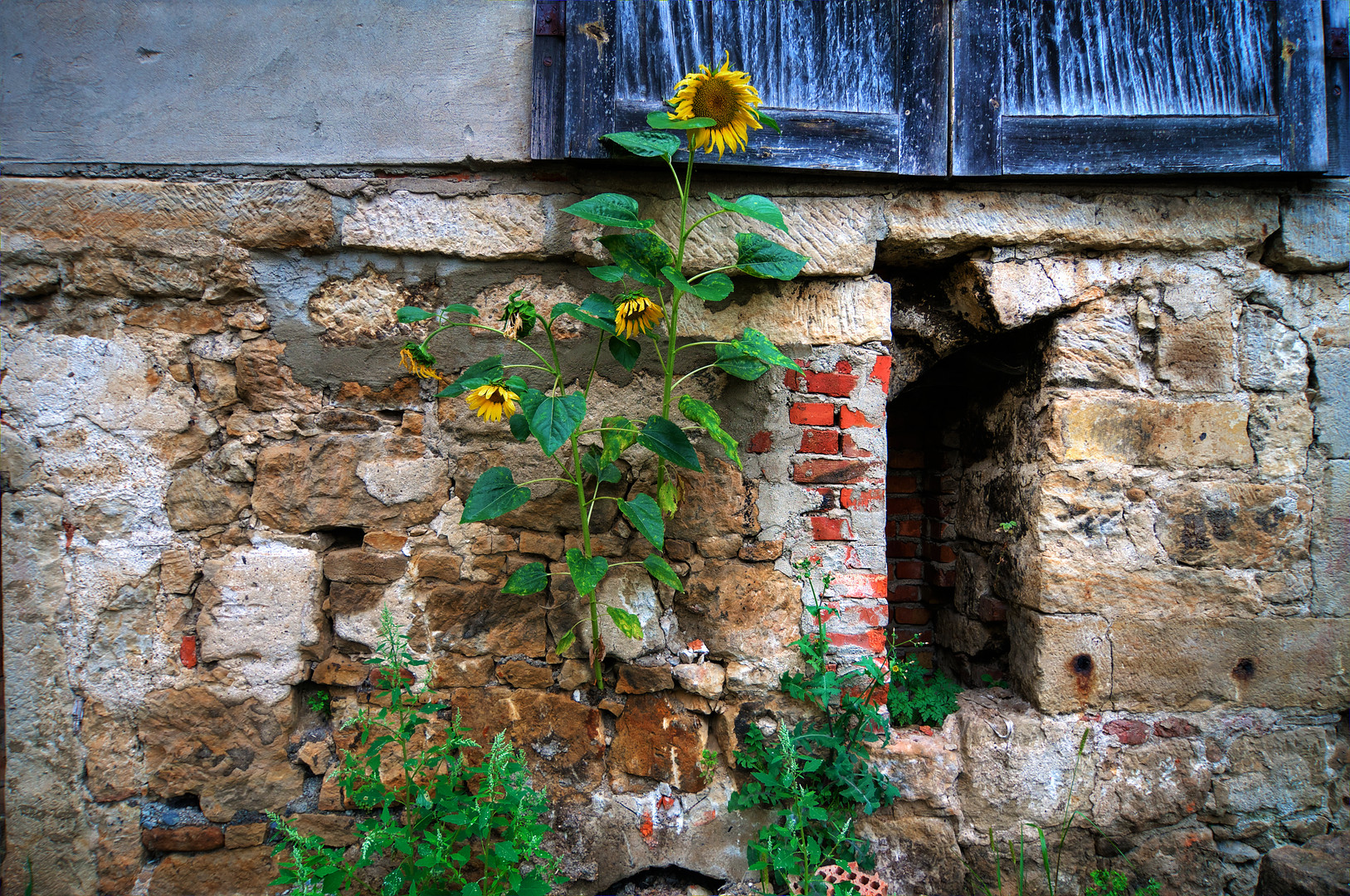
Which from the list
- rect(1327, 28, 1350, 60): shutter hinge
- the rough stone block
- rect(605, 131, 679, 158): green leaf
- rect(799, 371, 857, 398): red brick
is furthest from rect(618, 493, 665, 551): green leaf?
rect(1327, 28, 1350, 60): shutter hinge

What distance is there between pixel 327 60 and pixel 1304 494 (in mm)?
3113

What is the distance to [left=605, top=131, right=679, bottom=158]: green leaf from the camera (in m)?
1.77

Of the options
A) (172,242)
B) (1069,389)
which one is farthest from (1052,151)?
(172,242)

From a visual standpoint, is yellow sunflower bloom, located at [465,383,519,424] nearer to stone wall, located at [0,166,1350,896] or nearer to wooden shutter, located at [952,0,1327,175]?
stone wall, located at [0,166,1350,896]

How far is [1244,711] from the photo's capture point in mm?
Result: 2057

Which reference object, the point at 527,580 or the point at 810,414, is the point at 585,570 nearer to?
the point at 527,580

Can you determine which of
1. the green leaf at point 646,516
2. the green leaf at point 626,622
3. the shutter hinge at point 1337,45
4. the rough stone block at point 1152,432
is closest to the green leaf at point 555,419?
the green leaf at point 646,516

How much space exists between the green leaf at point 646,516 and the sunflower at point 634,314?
0.43 m

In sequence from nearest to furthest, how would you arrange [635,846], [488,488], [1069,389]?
[488,488] < [635,846] < [1069,389]

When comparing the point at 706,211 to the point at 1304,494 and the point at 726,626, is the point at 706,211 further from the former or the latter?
the point at 1304,494

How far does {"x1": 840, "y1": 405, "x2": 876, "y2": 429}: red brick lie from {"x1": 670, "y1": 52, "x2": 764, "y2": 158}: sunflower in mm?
801

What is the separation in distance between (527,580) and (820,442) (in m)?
0.92

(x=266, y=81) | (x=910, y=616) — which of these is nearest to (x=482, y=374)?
(x=266, y=81)

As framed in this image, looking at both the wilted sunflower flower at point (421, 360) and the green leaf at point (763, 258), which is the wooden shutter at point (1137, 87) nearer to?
the green leaf at point (763, 258)
